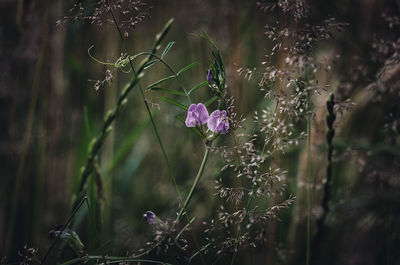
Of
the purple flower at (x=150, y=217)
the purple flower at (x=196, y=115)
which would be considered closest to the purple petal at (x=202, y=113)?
the purple flower at (x=196, y=115)

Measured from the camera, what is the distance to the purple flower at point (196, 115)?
2.24 feet

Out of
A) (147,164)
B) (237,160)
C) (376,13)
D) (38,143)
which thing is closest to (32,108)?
(38,143)

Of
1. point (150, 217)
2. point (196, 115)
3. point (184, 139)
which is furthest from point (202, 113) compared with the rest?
point (184, 139)

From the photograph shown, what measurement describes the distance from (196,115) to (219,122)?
0.04 m

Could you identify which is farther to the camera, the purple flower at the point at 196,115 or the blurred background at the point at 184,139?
the blurred background at the point at 184,139

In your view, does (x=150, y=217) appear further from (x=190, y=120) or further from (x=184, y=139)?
(x=184, y=139)

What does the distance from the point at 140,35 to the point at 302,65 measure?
1409 mm

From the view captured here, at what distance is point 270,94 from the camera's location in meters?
0.70

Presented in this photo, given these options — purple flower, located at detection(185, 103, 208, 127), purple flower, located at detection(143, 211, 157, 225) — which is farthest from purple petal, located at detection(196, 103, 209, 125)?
purple flower, located at detection(143, 211, 157, 225)

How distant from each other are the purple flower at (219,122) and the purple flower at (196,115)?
15 millimetres

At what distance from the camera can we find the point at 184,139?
59.6 inches

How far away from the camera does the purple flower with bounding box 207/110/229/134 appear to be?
2.23 ft

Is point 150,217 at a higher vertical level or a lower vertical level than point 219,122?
lower

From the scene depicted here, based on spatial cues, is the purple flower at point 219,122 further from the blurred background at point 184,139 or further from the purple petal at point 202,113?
the blurred background at point 184,139
